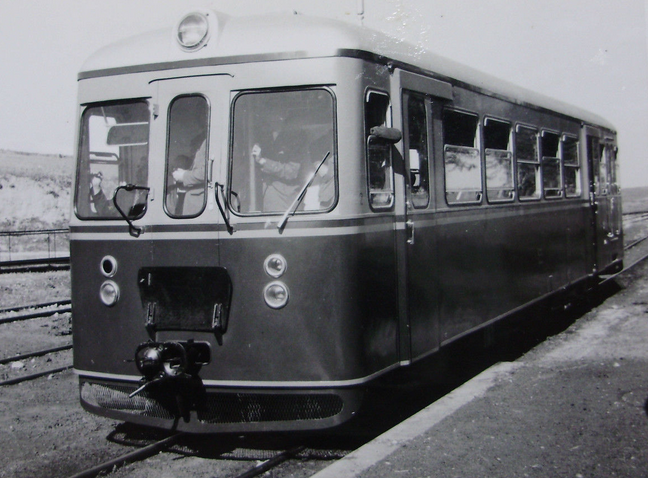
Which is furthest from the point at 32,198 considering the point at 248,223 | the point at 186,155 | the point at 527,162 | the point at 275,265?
the point at 275,265

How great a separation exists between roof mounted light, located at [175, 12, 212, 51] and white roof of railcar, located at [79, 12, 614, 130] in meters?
0.04

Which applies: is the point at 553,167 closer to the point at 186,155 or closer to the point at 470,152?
the point at 470,152

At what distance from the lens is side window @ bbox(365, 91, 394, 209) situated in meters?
5.14

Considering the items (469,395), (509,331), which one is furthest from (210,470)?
(509,331)

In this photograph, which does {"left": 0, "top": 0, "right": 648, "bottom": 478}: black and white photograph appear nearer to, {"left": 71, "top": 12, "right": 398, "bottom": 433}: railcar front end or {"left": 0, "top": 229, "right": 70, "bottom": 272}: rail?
{"left": 71, "top": 12, "right": 398, "bottom": 433}: railcar front end

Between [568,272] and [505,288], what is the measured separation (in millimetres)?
2751

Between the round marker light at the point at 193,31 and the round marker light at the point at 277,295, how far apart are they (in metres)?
1.73

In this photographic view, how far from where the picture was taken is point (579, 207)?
10703 millimetres

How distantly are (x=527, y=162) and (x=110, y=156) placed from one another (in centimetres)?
491

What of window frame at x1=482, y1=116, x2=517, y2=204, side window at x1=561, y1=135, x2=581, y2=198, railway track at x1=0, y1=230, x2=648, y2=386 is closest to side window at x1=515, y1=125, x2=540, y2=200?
window frame at x1=482, y1=116, x2=517, y2=204

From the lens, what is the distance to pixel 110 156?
551cm

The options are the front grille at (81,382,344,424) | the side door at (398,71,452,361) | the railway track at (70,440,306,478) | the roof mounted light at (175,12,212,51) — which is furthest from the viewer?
the side door at (398,71,452,361)

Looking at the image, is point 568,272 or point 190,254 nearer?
point 190,254

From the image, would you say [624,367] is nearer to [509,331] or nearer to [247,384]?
[509,331]
